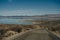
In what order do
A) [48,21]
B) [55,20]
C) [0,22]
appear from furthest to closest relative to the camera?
[48,21] < [55,20] < [0,22]

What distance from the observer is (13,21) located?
58406 mm

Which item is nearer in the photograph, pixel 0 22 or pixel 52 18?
Result: pixel 0 22

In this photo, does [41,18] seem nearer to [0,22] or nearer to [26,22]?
[26,22]

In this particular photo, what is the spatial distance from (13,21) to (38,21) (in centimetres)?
921

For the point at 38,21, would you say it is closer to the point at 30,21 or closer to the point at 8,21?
the point at 30,21

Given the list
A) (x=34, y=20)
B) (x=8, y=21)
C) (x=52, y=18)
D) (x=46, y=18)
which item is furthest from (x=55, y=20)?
(x=8, y=21)

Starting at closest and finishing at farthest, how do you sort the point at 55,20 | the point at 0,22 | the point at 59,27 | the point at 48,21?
the point at 59,27, the point at 0,22, the point at 55,20, the point at 48,21

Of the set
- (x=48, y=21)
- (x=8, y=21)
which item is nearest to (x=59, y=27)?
(x=48, y=21)

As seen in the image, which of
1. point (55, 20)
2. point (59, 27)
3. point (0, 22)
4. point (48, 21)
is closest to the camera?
point (59, 27)

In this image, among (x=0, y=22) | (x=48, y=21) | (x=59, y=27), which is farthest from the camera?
(x=48, y=21)

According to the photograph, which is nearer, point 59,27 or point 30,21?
point 59,27

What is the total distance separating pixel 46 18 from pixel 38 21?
297 cm

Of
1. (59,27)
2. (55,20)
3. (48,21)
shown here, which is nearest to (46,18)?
(48,21)

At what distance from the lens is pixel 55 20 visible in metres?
56.5
